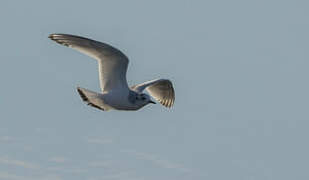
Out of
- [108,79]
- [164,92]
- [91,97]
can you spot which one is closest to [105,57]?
[108,79]

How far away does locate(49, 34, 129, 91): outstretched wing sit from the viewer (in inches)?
762

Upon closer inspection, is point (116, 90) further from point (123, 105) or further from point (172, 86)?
point (172, 86)

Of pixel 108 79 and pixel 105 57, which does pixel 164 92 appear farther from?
pixel 105 57

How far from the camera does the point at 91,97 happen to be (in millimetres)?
19547

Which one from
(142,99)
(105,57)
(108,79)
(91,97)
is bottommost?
(91,97)

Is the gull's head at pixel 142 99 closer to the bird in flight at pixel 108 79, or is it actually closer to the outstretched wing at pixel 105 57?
the bird in flight at pixel 108 79

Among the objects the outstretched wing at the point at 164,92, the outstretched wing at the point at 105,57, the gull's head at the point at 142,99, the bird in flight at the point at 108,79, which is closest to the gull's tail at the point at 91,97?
the bird in flight at the point at 108,79

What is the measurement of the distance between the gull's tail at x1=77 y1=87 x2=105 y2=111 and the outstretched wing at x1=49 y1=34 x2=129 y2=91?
32.3 inches

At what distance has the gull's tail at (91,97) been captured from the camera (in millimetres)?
19453

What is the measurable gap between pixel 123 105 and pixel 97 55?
183 centimetres

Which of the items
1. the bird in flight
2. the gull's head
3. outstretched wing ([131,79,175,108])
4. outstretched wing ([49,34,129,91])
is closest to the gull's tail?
the bird in flight

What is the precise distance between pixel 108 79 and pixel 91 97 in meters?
1.17

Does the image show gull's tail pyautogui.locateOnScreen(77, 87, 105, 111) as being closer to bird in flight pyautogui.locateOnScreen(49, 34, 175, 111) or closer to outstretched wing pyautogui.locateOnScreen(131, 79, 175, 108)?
bird in flight pyautogui.locateOnScreen(49, 34, 175, 111)

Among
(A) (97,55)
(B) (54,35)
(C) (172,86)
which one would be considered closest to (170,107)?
(C) (172,86)
